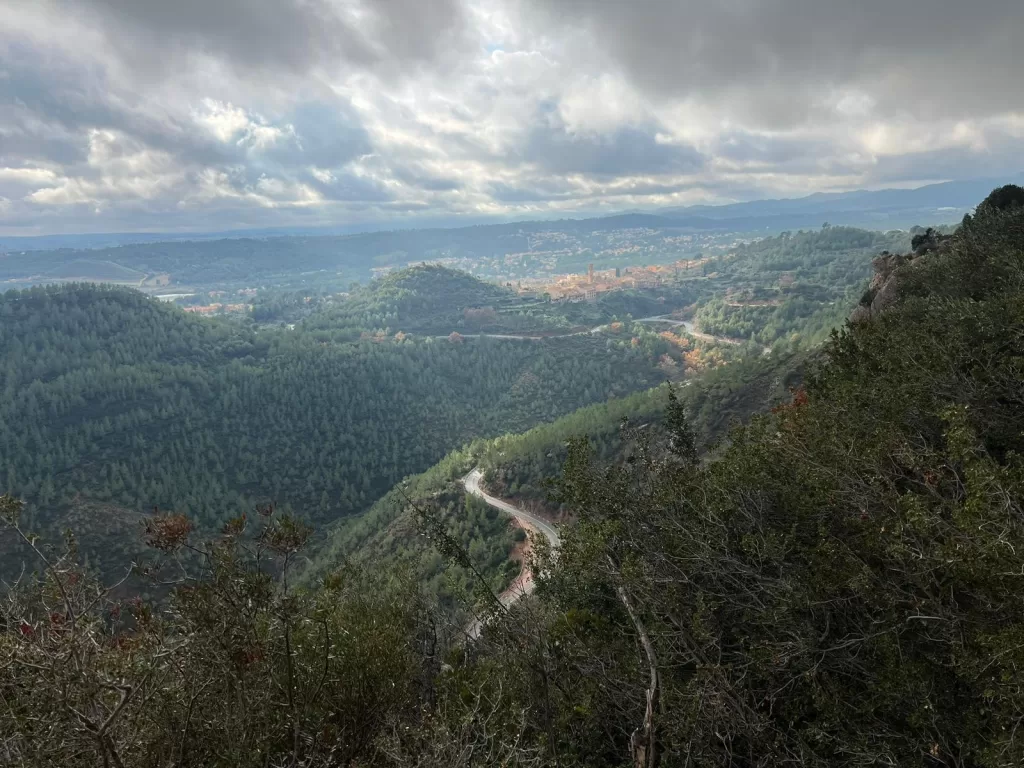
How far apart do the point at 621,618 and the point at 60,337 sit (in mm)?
157807

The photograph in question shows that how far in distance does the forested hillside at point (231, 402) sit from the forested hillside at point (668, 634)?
69641 millimetres

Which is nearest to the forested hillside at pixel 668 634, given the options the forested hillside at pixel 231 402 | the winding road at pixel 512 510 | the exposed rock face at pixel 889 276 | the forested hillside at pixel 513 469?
the exposed rock face at pixel 889 276

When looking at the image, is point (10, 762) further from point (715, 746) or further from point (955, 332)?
point (955, 332)

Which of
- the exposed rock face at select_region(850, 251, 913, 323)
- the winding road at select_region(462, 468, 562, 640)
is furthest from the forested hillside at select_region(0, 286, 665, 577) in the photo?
the exposed rock face at select_region(850, 251, 913, 323)

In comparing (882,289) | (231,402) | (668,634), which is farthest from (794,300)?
(668,634)

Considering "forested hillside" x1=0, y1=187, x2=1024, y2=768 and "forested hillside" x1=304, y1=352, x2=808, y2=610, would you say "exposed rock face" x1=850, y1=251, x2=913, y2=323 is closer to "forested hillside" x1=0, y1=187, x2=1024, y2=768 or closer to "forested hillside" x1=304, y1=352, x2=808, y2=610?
"forested hillside" x1=304, y1=352, x2=808, y2=610

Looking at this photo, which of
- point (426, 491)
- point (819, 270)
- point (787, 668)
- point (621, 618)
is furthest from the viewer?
point (819, 270)

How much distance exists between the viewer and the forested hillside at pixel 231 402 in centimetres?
8356

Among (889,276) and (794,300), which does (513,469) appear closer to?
(889,276)

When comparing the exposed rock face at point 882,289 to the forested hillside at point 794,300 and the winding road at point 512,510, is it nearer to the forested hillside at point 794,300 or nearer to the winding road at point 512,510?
the winding road at point 512,510

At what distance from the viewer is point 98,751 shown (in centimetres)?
570

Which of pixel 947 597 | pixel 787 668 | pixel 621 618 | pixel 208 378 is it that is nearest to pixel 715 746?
pixel 787 668

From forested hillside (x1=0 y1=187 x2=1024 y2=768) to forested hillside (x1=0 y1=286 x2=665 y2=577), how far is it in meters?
69.6

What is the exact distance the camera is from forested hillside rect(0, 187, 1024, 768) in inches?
262
